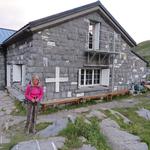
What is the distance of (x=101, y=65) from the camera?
1102 centimetres

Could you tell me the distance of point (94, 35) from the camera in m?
10.8

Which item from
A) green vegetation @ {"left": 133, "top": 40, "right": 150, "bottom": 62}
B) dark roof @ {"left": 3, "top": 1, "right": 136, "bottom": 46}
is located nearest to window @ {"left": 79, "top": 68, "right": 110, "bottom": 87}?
dark roof @ {"left": 3, "top": 1, "right": 136, "bottom": 46}

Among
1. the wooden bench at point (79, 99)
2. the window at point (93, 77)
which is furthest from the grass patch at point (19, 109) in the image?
the window at point (93, 77)

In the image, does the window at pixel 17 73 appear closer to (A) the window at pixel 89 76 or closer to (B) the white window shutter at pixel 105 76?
(A) the window at pixel 89 76

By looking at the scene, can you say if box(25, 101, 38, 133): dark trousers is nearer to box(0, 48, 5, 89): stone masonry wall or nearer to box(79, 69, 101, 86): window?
box(79, 69, 101, 86): window

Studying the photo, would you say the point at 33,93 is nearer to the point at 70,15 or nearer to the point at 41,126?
the point at 41,126

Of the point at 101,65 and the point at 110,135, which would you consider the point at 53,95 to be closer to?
the point at 101,65

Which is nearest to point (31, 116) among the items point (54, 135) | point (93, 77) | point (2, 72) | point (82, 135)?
point (54, 135)

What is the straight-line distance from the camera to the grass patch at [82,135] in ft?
15.7

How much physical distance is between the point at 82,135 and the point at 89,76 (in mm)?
6066

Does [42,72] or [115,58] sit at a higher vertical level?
[115,58]

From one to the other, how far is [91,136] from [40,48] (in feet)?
15.8

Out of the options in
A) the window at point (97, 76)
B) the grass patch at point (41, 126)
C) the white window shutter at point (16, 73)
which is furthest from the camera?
the white window shutter at point (16, 73)

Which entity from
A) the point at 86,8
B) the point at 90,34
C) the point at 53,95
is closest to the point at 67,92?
the point at 53,95
